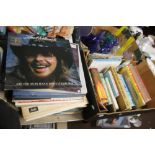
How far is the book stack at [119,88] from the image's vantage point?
50.9 inches

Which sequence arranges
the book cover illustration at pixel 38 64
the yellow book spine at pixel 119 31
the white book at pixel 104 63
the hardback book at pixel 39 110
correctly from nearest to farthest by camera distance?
the book cover illustration at pixel 38 64 → the hardback book at pixel 39 110 → the white book at pixel 104 63 → the yellow book spine at pixel 119 31

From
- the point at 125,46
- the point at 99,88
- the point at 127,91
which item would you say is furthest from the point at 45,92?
the point at 125,46

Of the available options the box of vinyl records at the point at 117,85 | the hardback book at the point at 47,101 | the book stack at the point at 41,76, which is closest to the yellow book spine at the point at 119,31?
the box of vinyl records at the point at 117,85

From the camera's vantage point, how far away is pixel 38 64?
3.29 ft

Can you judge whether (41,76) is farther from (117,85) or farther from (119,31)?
(119,31)

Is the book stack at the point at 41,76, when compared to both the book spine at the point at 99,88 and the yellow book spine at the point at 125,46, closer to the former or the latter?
the book spine at the point at 99,88

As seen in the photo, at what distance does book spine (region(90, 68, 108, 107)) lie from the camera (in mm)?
1254

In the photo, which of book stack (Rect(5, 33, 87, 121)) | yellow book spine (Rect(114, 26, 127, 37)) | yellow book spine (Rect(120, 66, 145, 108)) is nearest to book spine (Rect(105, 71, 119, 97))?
yellow book spine (Rect(120, 66, 145, 108))
